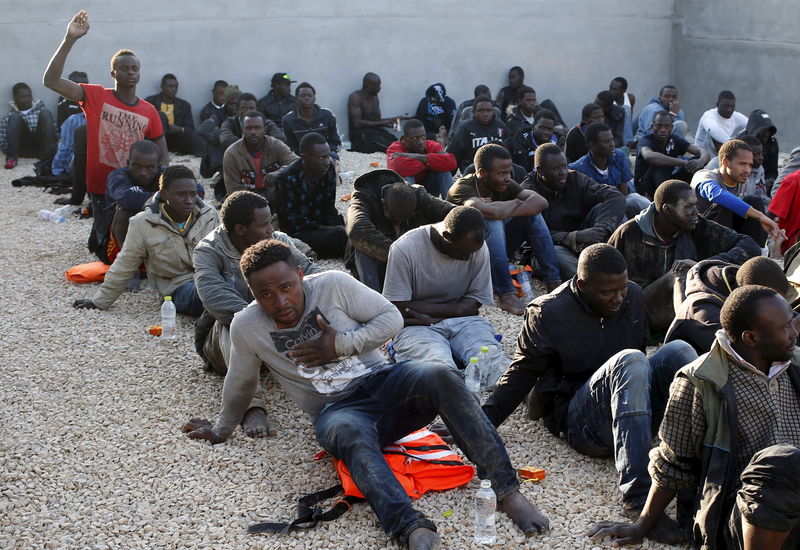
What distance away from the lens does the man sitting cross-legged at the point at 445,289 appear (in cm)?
620

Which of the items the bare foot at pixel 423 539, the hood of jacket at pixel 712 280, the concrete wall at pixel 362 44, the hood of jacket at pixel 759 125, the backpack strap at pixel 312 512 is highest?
the concrete wall at pixel 362 44

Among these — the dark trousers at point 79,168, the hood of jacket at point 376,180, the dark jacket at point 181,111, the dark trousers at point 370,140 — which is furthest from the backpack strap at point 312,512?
the dark jacket at point 181,111

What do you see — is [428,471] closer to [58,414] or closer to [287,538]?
[287,538]

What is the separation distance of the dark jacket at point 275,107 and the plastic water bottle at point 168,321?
842 cm

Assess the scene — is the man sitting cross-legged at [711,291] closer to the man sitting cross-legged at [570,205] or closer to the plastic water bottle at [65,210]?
the man sitting cross-legged at [570,205]

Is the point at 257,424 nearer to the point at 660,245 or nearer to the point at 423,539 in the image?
the point at 423,539

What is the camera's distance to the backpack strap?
4504 millimetres

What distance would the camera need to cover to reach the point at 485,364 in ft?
20.2

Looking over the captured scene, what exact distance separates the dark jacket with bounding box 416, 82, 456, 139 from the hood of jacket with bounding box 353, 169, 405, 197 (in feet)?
27.3

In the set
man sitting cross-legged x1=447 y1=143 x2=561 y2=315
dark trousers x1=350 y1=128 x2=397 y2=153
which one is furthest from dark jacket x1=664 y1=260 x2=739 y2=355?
dark trousers x1=350 y1=128 x2=397 y2=153

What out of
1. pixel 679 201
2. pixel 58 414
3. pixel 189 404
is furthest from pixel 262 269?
pixel 679 201

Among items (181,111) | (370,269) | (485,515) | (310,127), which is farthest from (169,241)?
(181,111)

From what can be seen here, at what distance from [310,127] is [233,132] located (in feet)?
6.14

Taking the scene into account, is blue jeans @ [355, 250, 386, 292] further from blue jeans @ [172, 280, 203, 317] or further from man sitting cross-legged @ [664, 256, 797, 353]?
man sitting cross-legged @ [664, 256, 797, 353]
